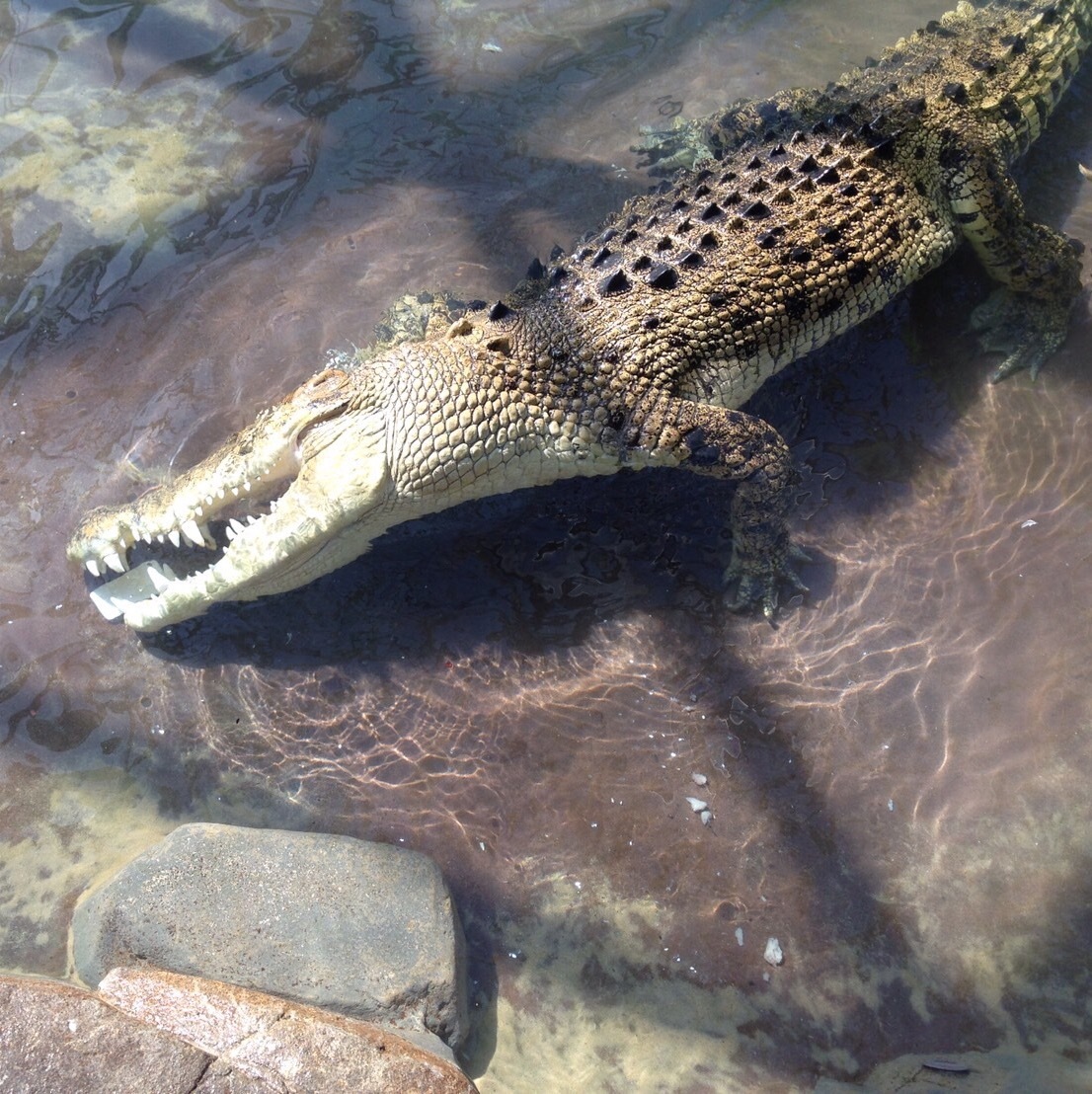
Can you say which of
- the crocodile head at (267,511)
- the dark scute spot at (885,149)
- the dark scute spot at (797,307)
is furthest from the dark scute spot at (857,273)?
the crocodile head at (267,511)

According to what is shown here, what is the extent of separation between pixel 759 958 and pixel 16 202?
5769mm

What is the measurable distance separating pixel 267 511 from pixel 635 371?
180 cm

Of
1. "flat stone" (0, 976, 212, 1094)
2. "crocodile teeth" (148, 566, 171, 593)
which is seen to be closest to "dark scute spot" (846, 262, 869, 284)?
"crocodile teeth" (148, 566, 171, 593)

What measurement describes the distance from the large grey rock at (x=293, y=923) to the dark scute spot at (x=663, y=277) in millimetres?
2657

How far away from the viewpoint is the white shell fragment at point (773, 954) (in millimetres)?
3188

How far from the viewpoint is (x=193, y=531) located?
3.54m

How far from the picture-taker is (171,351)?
4.49m

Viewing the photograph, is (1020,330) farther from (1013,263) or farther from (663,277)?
(663,277)

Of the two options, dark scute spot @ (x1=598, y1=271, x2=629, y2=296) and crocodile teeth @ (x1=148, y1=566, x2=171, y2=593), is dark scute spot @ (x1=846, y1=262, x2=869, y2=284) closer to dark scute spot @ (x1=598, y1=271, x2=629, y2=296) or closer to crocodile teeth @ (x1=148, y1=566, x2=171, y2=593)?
dark scute spot @ (x1=598, y1=271, x2=629, y2=296)

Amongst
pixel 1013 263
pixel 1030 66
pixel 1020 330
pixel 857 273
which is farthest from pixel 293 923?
pixel 1030 66

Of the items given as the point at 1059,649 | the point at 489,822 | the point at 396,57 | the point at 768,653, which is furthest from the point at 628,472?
the point at 396,57

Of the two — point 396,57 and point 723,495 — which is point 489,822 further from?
point 396,57

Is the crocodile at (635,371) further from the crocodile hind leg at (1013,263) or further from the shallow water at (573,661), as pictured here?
the shallow water at (573,661)

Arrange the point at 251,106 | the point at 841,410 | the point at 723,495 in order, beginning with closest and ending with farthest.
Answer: the point at 723,495 → the point at 841,410 → the point at 251,106
